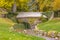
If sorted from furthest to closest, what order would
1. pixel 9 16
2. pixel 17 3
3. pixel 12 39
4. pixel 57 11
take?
pixel 17 3
pixel 57 11
pixel 9 16
pixel 12 39

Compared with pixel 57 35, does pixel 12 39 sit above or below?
above

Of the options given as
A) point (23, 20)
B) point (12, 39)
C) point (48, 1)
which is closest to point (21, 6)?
point (48, 1)

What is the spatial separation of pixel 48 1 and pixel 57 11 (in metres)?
8.23

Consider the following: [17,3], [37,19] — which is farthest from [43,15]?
[17,3]

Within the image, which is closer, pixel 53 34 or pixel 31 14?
pixel 53 34

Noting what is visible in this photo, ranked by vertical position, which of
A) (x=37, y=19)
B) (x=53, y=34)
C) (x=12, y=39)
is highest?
(x=12, y=39)

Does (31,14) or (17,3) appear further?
(17,3)

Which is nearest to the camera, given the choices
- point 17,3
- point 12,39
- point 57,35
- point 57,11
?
point 12,39

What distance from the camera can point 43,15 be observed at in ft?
155

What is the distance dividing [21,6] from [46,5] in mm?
5802

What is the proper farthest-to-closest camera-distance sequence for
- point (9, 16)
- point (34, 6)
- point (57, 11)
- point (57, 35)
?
point (34, 6) < point (57, 11) < point (9, 16) < point (57, 35)

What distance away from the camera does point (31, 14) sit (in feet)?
158

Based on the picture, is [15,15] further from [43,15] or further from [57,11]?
[57,11]

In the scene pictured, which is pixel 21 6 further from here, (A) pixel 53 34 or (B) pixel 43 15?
(A) pixel 53 34
